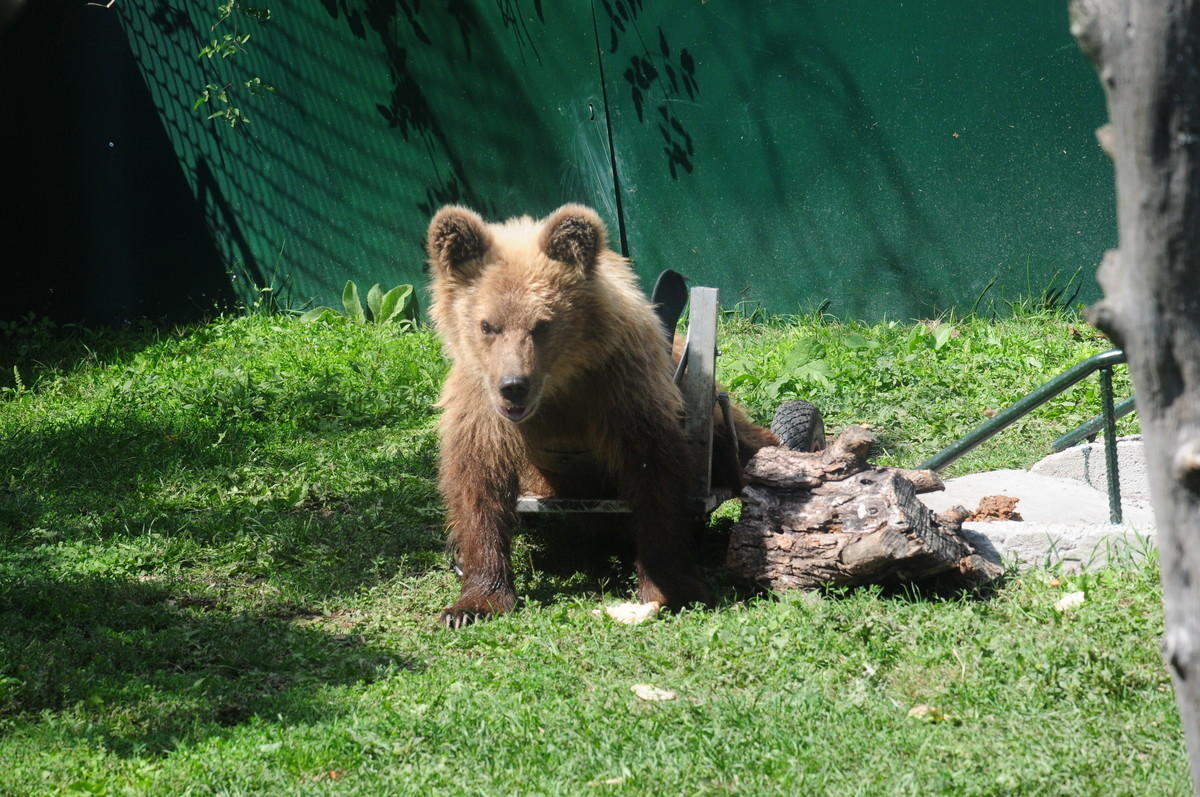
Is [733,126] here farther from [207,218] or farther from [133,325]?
[133,325]

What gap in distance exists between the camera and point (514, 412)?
4.68m

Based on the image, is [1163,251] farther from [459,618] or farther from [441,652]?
[459,618]

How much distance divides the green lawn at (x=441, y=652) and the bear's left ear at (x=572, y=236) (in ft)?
5.03

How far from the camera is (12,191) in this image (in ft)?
33.8

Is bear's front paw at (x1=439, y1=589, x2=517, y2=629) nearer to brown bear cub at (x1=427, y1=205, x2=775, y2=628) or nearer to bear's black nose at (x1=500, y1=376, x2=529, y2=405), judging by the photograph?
brown bear cub at (x1=427, y1=205, x2=775, y2=628)

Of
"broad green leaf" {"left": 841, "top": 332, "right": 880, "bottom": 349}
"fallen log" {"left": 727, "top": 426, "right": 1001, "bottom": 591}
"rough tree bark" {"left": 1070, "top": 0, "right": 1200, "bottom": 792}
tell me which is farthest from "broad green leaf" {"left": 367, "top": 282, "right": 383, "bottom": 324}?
"rough tree bark" {"left": 1070, "top": 0, "right": 1200, "bottom": 792}

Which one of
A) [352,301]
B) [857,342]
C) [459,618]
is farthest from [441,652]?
[352,301]

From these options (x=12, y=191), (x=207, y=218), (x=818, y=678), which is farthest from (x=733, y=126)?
(x=12, y=191)

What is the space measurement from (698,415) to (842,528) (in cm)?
95

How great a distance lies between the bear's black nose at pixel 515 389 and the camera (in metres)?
4.58

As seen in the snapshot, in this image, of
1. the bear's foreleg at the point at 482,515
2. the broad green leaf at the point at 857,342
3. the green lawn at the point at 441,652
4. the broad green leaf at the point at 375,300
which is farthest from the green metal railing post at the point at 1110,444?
the broad green leaf at the point at 375,300

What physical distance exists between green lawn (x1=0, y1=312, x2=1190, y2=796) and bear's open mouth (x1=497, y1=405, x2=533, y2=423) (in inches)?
33.7

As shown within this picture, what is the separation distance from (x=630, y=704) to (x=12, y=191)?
9.07 metres

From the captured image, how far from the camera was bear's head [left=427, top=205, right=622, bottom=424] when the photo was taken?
4.72 m
